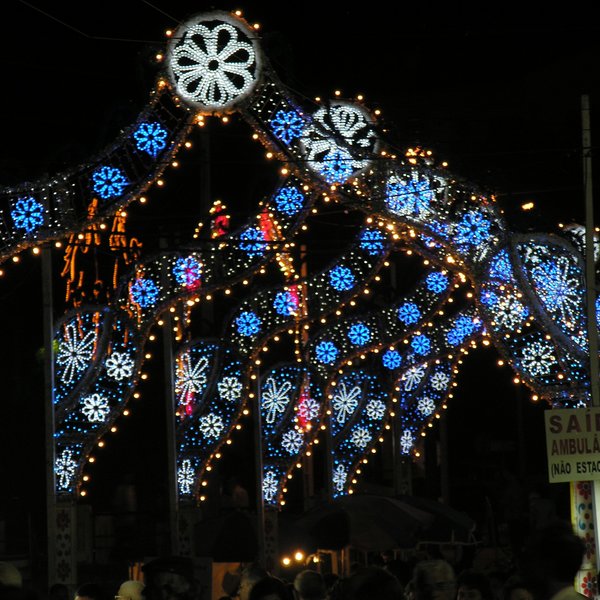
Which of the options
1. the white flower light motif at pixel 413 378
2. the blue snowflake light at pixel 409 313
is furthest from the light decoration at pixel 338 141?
the white flower light motif at pixel 413 378

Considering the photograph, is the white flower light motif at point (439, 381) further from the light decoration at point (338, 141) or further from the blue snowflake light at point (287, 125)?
the blue snowflake light at point (287, 125)

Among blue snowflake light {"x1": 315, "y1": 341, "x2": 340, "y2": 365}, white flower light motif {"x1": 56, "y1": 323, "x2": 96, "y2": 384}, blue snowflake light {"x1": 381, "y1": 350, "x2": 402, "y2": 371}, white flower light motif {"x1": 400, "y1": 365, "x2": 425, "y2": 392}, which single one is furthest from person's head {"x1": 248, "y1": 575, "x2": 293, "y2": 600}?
white flower light motif {"x1": 400, "y1": 365, "x2": 425, "y2": 392}

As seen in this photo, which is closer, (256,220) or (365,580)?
(365,580)

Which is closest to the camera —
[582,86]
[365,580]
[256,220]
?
[365,580]

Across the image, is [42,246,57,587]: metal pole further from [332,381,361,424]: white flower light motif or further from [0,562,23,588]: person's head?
[0,562,23,588]: person's head

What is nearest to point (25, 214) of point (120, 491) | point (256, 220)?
point (256, 220)

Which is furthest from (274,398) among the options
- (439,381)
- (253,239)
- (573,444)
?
(573,444)

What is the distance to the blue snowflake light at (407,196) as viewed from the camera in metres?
17.3

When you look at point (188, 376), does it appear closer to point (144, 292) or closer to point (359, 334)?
point (144, 292)

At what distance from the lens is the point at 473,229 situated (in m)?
17.7

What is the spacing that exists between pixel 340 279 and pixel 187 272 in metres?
3.21

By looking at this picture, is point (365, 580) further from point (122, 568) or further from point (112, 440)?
point (112, 440)

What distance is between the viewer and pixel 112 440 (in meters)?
23.8

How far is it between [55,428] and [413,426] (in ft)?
37.7
